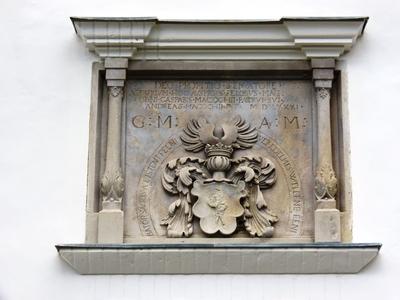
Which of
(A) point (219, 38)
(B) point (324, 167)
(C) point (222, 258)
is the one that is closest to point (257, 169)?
(B) point (324, 167)

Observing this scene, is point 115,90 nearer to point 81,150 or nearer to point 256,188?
point 81,150

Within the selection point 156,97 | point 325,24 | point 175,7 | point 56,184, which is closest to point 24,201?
point 56,184

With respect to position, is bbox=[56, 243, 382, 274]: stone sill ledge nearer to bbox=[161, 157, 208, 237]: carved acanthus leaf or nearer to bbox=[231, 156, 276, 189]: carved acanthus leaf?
bbox=[161, 157, 208, 237]: carved acanthus leaf

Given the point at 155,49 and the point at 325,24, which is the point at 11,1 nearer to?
the point at 155,49

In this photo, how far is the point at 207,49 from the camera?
7.78 meters

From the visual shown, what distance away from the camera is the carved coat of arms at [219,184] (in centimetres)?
750

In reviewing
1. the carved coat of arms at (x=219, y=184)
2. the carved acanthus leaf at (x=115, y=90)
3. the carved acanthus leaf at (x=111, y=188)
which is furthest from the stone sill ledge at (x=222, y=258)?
the carved acanthus leaf at (x=115, y=90)

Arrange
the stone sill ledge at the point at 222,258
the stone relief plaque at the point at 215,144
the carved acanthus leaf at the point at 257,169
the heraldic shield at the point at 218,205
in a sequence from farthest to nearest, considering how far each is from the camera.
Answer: the carved acanthus leaf at the point at 257,169 → the heraldic shield at the point at 218,205 → the stone relief plaque at the point at 215,144 → the stone sill ledge at the point at 222,258

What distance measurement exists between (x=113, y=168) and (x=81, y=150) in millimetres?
257

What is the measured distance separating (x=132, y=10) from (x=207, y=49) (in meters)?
0.62

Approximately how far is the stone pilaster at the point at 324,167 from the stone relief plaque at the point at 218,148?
0.16 m

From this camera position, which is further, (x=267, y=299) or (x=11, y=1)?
(x=11, y=1)

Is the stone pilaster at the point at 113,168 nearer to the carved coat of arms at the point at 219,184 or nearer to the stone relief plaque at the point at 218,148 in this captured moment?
the stone relief plaque at the point at 218,148

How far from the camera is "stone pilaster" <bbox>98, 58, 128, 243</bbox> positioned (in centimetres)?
740
